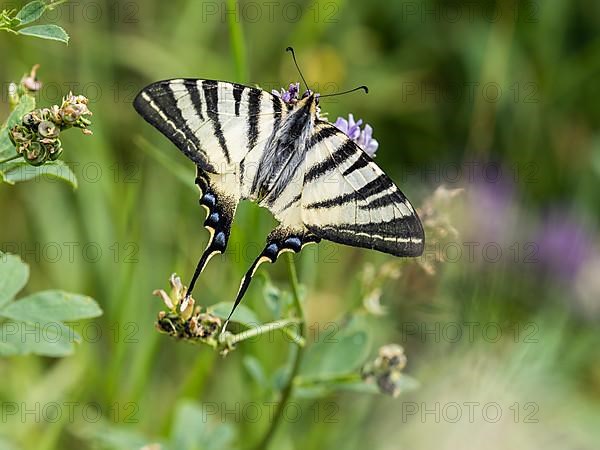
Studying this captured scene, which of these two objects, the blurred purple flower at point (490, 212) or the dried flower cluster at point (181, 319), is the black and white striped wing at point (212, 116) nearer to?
the dried flower cluster at point (181, 319)

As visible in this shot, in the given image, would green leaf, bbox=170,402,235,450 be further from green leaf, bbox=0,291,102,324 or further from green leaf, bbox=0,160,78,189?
green leaf, bbox=0,160,78,189

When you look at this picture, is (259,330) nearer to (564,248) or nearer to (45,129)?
(45,129)

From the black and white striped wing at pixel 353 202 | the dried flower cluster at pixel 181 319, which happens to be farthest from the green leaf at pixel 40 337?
the black and white striped wing at pixel 353 202

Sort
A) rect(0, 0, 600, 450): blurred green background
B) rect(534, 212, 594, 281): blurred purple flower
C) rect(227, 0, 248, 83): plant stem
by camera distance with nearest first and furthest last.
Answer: rect(227, 0, 248, 83): plant stem → rect(0, 0, 600, 450): blurred green background → rect(534, 212, 594, 281): blurred purple flower

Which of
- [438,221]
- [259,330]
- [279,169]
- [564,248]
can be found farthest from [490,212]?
[259,330]

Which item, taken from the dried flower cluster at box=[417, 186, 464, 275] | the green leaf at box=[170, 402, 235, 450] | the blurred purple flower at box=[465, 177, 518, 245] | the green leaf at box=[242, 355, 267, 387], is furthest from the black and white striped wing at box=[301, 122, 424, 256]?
the blurred purple flower at box=[465, 177, 518, 245]

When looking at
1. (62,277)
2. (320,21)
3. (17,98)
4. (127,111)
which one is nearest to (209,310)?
(17,98)
